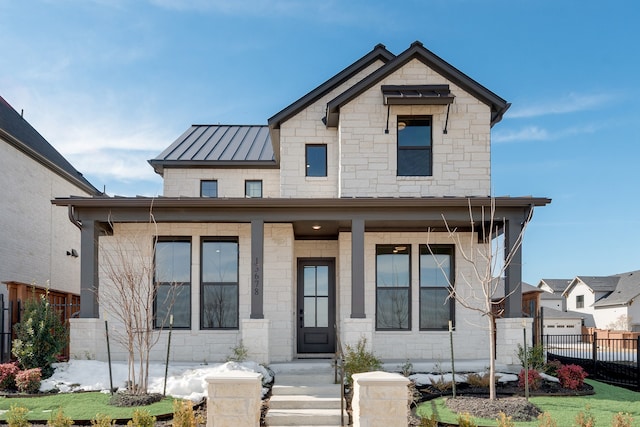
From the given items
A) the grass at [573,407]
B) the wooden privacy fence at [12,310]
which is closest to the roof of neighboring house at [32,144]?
the wooden privacy fence at [12,310]

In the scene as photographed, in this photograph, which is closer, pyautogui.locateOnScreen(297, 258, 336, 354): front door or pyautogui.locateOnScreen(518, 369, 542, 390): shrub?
pyautogui.locateOnScreen(518, 369, 542, 390): shrub

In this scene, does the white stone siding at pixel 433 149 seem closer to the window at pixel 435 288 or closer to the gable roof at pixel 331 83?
the gable roof at pixel 331 83

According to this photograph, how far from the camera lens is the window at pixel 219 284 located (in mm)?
12547

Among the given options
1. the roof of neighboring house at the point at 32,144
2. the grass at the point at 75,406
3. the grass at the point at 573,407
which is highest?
the roof of neighboring house at the point at 32,144

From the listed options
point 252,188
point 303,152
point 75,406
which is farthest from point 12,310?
point 252,188

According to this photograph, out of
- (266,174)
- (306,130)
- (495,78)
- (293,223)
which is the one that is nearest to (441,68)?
(495,78)

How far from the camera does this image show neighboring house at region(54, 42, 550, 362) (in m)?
11.7

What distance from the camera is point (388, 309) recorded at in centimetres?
1288

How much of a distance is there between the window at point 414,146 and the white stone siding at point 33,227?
37.0 ft

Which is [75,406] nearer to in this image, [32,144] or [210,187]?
[210,187]

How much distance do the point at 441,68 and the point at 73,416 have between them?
1067 cm

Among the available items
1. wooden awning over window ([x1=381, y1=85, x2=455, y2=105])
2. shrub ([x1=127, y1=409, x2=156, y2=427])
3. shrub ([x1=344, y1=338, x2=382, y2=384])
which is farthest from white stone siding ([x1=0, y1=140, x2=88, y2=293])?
wooden awning over window ([x1=381, y1=85, x2=455, y2=105])

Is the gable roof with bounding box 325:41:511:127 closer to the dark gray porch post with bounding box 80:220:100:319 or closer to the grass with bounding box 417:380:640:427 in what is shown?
the dark gray porch post with bounding box 80:220:100:319

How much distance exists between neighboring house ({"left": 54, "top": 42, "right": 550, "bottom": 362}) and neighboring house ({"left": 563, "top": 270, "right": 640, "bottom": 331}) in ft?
93.9
